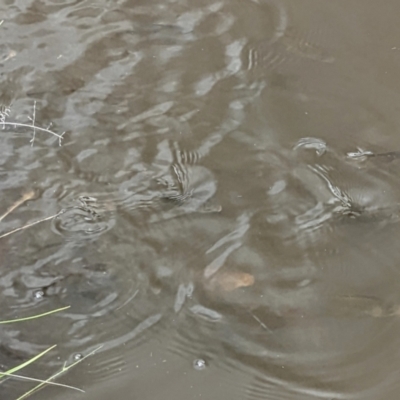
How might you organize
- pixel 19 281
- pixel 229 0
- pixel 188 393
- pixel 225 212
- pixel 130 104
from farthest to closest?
1. pixel 229 0
2. pixel 130 104
3. pixel 225 212
4. pixel 19 281
5. pixel 188 393

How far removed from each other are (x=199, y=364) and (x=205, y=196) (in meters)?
0.63

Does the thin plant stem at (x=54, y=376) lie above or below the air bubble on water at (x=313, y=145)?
below

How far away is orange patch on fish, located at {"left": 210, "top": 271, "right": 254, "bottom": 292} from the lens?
1.89 m

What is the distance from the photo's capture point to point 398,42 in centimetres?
229

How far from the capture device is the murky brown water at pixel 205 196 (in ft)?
5.92

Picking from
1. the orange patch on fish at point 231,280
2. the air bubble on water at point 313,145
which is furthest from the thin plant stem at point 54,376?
the air bubble on water at point 313,145

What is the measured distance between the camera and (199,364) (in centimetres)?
Answer: 179

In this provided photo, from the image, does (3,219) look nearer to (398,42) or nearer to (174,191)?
(174,191)

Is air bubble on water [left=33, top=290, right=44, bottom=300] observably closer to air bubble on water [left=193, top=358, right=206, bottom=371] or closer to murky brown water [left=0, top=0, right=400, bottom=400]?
murky brown water [left=0, top=0, right=400, bottom=400]

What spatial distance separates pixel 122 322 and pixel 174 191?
54 cm

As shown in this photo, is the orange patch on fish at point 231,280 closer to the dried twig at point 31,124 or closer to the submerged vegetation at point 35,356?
the submerged vegetation at point 35,356

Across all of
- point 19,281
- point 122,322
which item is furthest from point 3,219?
point 122,322

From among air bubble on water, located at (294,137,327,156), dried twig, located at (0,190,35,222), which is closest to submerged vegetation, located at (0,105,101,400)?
dried twig, located at (0,190,35,222)

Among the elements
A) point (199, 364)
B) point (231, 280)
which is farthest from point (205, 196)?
point (199, 364)
